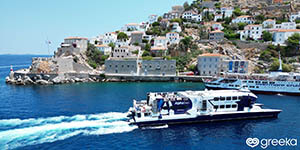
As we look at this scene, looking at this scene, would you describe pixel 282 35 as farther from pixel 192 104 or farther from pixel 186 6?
pixel 192 104

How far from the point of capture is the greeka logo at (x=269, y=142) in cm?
2059

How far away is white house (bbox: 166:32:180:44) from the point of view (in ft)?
256

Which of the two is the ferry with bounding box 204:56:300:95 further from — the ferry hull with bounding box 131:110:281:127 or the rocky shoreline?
the ferry hull with bounding box 131:110:281:127

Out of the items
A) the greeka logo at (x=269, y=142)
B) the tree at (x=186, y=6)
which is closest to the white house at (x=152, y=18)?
the tree at (x=186, y=6)

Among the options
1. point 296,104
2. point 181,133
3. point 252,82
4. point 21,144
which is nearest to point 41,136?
point 21,144

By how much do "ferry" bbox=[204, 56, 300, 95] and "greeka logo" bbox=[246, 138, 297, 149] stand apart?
71.3ft

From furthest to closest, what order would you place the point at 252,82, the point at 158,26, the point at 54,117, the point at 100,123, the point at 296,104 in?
the point at 158,26
the point at 252,82
the point at 296,104
the point at 54,117
the point at 100,123

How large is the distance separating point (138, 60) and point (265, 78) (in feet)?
118

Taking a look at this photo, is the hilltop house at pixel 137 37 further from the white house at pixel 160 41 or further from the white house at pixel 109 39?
the white house at pixel 109 39

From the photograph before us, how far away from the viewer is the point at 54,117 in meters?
27.4

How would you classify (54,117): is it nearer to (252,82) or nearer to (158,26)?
(252,82)

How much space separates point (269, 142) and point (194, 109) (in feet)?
28.7

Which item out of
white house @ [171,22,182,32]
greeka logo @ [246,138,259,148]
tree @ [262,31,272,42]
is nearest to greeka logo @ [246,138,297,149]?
greeka logo @ [246,138,259,148]

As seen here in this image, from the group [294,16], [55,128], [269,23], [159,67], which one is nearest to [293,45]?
[269,23]
